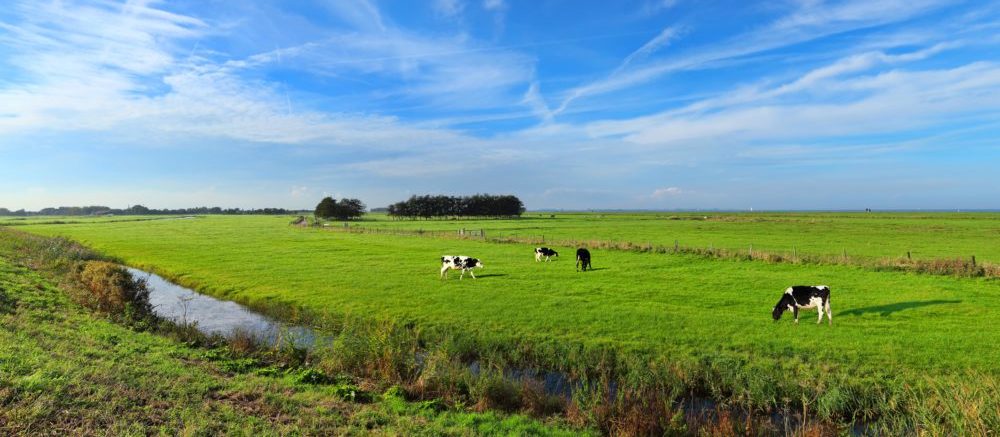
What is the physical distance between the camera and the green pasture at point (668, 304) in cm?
1367

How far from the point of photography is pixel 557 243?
49.3 m

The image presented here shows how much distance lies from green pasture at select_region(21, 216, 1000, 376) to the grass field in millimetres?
71

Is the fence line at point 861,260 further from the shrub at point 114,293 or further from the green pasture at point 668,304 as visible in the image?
the shrub at point 114,293

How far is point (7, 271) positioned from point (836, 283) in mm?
A: 45010

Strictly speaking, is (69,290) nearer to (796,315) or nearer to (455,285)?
(455,285)

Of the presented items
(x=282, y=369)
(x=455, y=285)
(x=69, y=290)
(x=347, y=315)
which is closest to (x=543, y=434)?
(x=282, y=369)

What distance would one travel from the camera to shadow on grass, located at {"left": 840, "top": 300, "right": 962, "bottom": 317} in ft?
58.5

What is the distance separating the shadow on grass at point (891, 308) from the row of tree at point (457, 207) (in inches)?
6313

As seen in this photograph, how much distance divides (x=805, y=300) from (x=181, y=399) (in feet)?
64.1

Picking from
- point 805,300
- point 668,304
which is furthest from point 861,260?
point 668,304

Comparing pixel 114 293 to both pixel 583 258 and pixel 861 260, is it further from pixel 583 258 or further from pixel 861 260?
pixel 861 260

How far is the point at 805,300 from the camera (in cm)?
1709

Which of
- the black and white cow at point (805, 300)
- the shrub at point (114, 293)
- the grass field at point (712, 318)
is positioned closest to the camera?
the grass field at point (712, 318)

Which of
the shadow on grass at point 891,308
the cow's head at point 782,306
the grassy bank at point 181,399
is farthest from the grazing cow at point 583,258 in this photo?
the grassy bank at point 181,399
